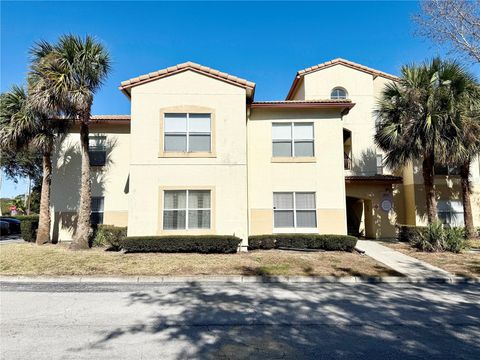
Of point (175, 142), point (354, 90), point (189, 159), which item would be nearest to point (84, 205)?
point (175, 142)

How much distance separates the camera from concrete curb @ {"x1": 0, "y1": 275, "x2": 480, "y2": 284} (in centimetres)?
980

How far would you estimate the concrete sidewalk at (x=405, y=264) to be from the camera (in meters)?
10.4

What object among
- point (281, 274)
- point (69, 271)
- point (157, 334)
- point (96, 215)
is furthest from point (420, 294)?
point (96, 215)

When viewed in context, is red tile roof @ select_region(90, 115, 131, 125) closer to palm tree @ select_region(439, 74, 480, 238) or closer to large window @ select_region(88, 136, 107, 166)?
large window @ select_region(88, 136, 107, 166)

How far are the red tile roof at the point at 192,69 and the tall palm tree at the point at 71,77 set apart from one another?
1.33m

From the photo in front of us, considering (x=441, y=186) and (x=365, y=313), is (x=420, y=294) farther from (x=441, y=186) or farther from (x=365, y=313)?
(x=441, y=186)

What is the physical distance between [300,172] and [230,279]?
24.5 feet

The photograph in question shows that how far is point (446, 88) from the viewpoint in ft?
51.1

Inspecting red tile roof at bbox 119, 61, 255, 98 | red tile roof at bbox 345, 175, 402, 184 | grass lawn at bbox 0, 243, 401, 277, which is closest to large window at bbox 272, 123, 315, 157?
red tile roof at bbox 119, 61, 255, 98

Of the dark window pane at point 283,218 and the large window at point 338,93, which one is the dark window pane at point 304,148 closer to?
the dark window pane at point 283,218

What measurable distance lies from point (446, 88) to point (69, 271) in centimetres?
1743

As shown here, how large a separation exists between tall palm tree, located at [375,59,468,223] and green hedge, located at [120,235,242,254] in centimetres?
962

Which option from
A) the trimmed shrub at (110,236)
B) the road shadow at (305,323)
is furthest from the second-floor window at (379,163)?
the trimmed shrub at (110,236)

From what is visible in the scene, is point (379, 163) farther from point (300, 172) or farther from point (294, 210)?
point (294, 210)
